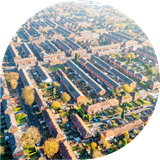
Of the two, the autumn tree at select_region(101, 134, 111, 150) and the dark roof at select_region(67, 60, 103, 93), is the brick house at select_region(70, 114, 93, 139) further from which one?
the dark roof at select_region(67, 60, 103, 93)

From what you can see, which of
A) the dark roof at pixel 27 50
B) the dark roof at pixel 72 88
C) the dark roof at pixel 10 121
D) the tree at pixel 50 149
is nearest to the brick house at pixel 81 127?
the tree at pixel 50 149

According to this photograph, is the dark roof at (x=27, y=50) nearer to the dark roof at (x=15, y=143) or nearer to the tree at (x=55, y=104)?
the tree at (x=55, y=104)

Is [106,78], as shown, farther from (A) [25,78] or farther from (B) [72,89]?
(A) [25,78]

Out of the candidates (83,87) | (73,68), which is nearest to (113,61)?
(73,68)

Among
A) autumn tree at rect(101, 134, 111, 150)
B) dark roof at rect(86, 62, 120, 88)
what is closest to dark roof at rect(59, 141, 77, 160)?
autumn tree at rect(101, 134, 111, 150)

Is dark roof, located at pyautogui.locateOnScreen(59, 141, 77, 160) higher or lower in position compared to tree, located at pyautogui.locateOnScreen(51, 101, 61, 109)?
lower

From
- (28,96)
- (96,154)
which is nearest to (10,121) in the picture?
(28,96)
